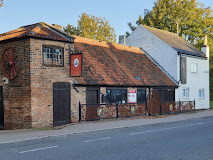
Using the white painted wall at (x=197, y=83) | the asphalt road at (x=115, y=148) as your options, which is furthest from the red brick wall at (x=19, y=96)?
the white painted wall at (x=197, y=83)

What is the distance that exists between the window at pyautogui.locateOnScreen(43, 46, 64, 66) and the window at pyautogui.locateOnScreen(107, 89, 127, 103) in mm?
5235

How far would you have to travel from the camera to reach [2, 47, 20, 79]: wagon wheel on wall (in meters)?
16.5

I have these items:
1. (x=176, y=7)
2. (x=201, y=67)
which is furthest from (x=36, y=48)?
(x=176, y=7)

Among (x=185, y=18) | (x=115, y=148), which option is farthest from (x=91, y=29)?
(x=115, y=148)

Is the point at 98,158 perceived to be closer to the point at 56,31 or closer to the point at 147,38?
the point at 56,31

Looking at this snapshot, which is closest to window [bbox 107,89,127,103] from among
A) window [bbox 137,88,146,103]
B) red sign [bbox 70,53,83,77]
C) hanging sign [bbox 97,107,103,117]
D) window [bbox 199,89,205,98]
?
window [bbox 137,88,146,103]

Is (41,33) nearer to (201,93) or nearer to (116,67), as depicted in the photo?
(116,67)

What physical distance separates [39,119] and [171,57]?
16.7 meters

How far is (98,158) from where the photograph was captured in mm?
7996

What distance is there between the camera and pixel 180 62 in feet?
92.6

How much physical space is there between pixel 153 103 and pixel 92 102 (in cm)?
594

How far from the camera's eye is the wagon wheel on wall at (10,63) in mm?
16484

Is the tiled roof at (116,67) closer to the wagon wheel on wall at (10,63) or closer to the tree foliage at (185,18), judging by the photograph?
the wagon wheel on wall at (10,63)

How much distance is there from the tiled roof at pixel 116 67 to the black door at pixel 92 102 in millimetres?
647
